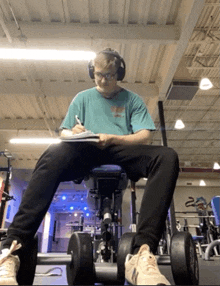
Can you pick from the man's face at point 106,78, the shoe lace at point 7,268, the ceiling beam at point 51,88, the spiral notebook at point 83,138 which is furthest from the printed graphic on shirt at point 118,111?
the ceiling beam at point 51,88

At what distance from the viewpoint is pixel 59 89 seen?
5.41 m

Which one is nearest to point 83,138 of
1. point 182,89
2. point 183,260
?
point 183,260

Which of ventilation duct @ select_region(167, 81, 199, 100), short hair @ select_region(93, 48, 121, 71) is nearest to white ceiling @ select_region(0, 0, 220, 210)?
ventilation duct @ select_region(167, 81, 199, 100)

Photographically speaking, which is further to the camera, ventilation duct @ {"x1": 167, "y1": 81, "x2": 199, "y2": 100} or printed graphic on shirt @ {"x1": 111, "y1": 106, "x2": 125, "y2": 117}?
ventilation duct @ {"x1": 167, "y1": 81, "x2": 199, "y2": 100}

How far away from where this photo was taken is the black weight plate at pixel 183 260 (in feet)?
2.83

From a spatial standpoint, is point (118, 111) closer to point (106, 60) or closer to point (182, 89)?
point (106, 60)

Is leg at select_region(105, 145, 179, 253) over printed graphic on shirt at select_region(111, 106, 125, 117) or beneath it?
beneath

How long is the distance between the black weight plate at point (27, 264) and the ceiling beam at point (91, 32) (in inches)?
140

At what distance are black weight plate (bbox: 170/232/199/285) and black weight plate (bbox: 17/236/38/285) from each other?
53cm

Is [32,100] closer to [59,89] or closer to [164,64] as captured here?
Result: [59,89]

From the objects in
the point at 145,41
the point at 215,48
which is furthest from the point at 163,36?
the point at 215,48

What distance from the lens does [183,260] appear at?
0.88 m

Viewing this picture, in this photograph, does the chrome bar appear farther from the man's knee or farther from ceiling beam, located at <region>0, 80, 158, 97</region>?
ceiling beam, located at <region>0, 80, 158, 97</region>

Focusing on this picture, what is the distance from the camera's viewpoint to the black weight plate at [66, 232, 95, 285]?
0.97 metres
